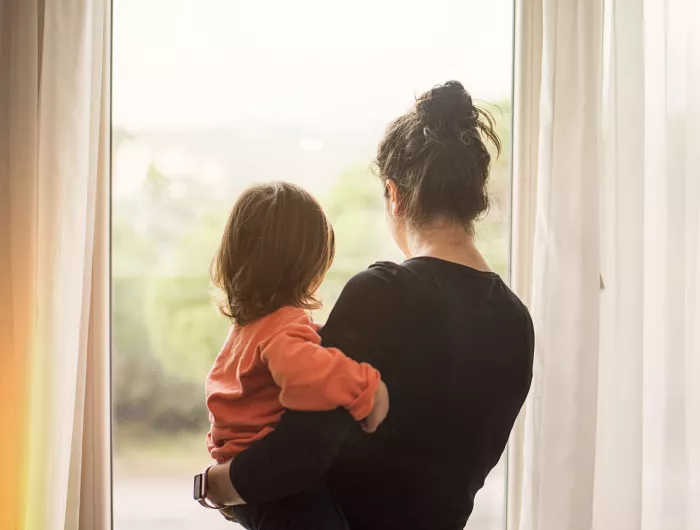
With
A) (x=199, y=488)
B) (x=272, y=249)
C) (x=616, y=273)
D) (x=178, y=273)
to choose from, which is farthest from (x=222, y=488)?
(x=616, y=273)

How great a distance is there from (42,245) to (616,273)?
4.55ft

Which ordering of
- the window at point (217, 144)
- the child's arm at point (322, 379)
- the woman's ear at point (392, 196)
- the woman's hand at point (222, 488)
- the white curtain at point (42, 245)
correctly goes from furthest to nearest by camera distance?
the window at point (217, 144) < the white curtain at point (42, 245) < the woman's ear at point (392, 196) < the woman's hand at point (222, 488) < the child's arm at point (322, 379)

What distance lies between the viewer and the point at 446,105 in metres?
1.24

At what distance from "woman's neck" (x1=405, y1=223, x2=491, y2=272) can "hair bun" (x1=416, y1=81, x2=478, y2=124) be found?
0.61 feet

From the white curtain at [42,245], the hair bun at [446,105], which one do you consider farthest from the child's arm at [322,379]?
the white curtain at [42,245]

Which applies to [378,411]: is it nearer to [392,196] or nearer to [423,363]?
[423,363]

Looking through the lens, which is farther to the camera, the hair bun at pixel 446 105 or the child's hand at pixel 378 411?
the hair bun at pixel 446 105

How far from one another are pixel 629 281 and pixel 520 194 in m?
0.36

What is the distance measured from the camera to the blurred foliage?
2.03m

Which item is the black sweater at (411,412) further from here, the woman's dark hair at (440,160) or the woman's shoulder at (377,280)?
the woman's dark hair at (440,160)

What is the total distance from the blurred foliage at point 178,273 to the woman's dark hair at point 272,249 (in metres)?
0.75

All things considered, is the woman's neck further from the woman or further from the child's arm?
the child's arm

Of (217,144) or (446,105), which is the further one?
(217,144)

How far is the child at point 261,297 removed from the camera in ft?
3.97
